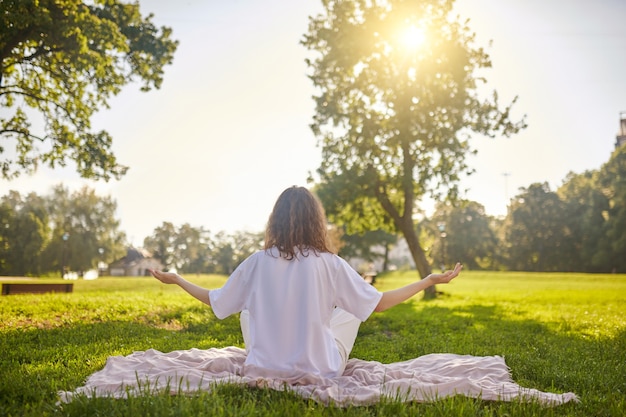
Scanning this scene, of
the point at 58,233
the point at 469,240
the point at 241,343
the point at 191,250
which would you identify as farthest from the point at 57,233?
the point at 241,343

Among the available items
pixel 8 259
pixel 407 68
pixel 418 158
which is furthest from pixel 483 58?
pixel 8 259

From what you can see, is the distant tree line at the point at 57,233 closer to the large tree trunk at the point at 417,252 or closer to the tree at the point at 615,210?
the large tree trunk at the point at 417,252

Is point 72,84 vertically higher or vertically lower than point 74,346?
higher

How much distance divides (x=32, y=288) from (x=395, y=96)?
15.9 metres

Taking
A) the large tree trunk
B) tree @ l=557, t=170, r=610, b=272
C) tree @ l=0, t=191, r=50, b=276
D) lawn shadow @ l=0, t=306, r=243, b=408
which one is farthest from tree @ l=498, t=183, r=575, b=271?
lawn shadow @ l=0, t=306, r=243, b=408

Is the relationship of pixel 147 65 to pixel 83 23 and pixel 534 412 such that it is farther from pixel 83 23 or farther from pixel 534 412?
pixel 534 412

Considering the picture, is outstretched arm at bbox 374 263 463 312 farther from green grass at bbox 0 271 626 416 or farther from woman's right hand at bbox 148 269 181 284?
woman's right hand at bbox 148 269 181 284

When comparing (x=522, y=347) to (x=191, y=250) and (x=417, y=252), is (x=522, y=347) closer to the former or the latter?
(x=417, y=252)

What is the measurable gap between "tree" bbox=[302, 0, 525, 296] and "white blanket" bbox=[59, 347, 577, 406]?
16.3m

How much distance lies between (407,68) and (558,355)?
16.2 m

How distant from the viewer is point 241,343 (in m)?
8.57

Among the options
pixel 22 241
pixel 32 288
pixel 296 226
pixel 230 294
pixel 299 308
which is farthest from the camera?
pixel 22 241

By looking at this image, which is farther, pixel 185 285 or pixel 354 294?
pixel 185 285

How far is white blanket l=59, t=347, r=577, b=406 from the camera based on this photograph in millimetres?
4180
